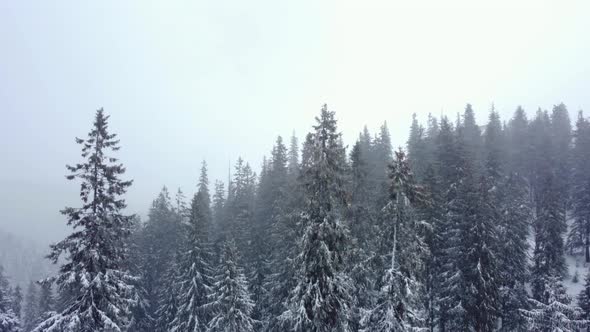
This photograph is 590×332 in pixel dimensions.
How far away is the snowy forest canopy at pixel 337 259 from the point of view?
19.2m

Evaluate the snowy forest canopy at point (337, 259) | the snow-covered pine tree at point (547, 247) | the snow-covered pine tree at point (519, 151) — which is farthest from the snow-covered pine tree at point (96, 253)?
the snow-covered pine tree at point (519, 151)

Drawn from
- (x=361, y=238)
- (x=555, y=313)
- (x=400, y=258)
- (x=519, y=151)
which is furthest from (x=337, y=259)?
(x=519, y=151)

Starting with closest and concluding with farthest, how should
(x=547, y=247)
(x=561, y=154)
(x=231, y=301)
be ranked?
(x=231, y=301)
(x=547, y=247)
(x=561, y=154)

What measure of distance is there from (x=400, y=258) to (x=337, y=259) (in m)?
3.67

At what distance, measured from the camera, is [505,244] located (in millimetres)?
32750

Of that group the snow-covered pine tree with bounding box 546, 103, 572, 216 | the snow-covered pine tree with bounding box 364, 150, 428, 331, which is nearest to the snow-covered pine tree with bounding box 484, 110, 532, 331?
the snow-covered pine tree with bounding box 364, 150, 428, 331

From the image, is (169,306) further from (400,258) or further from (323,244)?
(400,258)

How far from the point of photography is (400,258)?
20.1 meters

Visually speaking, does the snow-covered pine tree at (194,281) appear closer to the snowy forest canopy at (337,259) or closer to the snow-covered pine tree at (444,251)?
the snowy forest canopy at (337,259)

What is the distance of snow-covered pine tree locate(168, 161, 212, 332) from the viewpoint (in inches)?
1362

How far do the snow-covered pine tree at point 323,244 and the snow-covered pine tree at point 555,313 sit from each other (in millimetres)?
16934

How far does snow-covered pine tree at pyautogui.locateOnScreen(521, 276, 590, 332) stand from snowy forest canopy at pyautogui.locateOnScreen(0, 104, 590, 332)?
0.40 ft

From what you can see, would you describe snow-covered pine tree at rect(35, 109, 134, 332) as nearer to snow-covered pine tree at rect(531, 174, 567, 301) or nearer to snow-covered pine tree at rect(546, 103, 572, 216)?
snow-covered pine tree at rect(531, 174, 567, 301)

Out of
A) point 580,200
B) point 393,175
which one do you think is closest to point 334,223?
point 393,175
